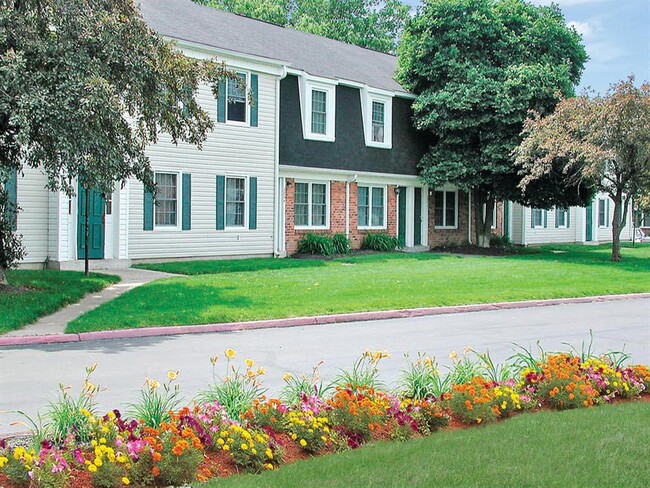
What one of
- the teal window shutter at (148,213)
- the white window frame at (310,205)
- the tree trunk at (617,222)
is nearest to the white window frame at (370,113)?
the white window frame at (310,205)

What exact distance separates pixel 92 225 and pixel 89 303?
291 inches

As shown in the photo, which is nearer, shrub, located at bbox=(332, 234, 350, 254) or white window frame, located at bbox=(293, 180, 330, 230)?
white window frame, located at bbox=(293, 180, 330, 230)

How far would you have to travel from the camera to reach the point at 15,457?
464 centimetres

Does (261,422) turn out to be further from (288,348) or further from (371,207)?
(371,207)

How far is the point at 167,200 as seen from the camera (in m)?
23.1

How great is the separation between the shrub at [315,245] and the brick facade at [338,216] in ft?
0.79

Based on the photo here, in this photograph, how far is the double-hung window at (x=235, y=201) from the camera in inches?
973

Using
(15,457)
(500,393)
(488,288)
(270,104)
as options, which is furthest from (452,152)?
(15,457)

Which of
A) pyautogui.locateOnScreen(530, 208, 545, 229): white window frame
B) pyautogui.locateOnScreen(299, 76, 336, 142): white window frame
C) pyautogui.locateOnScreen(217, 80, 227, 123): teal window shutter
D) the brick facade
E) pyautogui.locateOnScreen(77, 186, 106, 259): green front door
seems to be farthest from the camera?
pyautogui.locateOnScreen(530, 208, 545, 229): white window frame

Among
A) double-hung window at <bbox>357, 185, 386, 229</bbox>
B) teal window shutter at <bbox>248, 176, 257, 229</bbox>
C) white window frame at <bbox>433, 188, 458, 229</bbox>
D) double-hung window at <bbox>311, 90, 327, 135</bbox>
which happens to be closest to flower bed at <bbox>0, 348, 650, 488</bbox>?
teal window shutter at <bbox>248, 176, 257, 229</bbox>

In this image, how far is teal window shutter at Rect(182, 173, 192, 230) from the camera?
23.3 metres

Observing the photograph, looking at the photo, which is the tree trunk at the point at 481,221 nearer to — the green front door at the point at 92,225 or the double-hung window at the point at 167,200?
the double-hung window at the point at 167,200

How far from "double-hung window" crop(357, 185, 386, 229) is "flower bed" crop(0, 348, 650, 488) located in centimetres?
2258

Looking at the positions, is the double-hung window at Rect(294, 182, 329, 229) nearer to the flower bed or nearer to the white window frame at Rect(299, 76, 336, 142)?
the white window frame at Rect(299, 76, 336, 142)
